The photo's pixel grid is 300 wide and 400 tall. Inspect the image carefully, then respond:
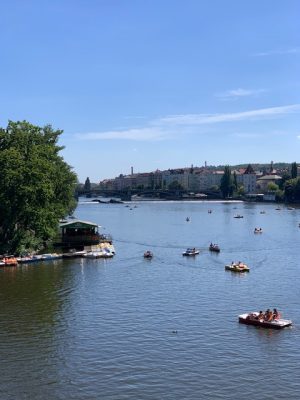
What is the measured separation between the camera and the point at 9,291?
49.8 meters

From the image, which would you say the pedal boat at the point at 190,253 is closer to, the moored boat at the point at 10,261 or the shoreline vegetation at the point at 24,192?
the shoreline vegetation at the point at 24,192

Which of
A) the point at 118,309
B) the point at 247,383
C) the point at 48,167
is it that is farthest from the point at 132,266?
the point at 247,383

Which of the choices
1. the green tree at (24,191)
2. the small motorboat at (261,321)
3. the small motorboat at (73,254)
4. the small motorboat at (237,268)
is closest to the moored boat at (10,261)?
the green tree at (24,191)

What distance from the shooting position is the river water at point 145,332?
1139 inches

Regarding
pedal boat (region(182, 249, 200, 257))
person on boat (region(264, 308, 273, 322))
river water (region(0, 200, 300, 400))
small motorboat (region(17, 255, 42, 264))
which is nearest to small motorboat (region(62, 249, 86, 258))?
river water (region(0, 200, 300, 400))

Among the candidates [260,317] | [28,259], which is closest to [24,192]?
[28,259]

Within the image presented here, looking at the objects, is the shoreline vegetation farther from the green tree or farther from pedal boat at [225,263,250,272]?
pedal boat at [225,263,250,272]

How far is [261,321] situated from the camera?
39250 millimetres

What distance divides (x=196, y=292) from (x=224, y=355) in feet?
55.8

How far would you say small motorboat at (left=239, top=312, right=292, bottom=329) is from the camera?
127 feet

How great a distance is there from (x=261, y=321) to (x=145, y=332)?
7846 mm

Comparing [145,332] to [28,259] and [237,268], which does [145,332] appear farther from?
[28,259]

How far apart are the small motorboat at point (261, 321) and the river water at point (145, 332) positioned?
589 mm

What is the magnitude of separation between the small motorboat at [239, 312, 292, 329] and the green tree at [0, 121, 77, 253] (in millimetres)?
33454
